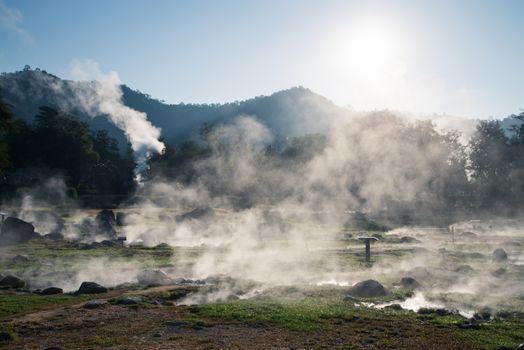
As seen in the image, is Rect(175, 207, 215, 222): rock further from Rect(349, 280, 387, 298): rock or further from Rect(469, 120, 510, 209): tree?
Rect(469, 120, 510, 209): tree

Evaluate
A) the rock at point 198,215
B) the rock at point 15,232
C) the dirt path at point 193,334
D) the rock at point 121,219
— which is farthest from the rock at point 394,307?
the rock at point 121,219

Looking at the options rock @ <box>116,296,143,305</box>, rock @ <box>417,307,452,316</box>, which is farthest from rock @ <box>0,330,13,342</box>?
rock @ <box>417,307,452,316</box>

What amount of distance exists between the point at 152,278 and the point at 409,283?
13.3 meters

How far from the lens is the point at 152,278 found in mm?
24547

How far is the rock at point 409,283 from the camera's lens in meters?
22.0

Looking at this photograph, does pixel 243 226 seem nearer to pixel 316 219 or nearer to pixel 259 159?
pixel 316 219

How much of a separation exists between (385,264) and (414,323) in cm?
1469

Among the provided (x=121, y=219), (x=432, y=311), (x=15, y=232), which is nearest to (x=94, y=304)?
(x=432, y=311)

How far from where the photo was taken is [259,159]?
90.1 meters

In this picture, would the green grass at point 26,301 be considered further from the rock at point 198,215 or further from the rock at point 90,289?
the rock at point 198,215

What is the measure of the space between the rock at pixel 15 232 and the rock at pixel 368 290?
3229 centimetres

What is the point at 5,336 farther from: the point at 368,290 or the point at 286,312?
the point at 368,290

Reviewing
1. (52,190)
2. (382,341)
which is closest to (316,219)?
(52,190)

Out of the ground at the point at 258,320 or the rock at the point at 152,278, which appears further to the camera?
the rock at the point at 152,278
